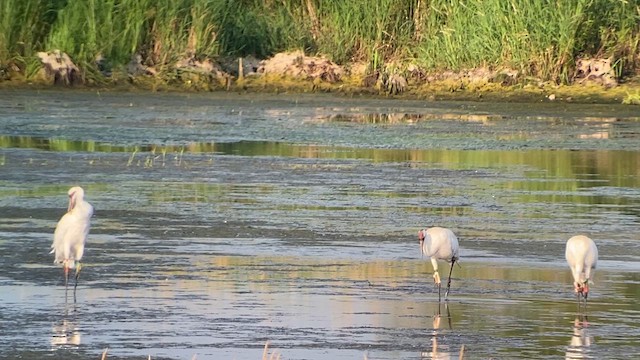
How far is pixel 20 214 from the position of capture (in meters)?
13.1

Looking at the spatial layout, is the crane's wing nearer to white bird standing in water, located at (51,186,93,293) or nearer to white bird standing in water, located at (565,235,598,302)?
white bird standing in water, located at (51,186,93,293)

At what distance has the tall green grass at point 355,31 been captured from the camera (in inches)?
1083

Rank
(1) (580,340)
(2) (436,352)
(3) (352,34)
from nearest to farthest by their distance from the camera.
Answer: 1. (2) (436,352)
2. (1) (580,340)
3. (3) (352,34)

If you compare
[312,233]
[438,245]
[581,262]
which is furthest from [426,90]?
[581,262]

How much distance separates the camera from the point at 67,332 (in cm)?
824

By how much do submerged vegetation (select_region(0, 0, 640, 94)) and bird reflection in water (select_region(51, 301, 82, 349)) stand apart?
19471mm

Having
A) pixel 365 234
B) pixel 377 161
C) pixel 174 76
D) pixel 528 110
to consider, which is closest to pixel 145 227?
pixel 365 234

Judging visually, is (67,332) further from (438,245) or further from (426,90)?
(426,90)

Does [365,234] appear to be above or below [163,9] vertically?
below

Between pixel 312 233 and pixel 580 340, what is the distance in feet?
13.8

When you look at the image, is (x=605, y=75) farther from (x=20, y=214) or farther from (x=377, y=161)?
(x=20, y=214)

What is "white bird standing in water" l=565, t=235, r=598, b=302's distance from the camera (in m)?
9.64

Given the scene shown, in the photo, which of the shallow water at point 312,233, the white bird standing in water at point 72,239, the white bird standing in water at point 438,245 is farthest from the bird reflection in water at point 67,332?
the white bird standing in water at point 438,245

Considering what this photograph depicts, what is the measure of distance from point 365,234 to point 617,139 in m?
9.52
